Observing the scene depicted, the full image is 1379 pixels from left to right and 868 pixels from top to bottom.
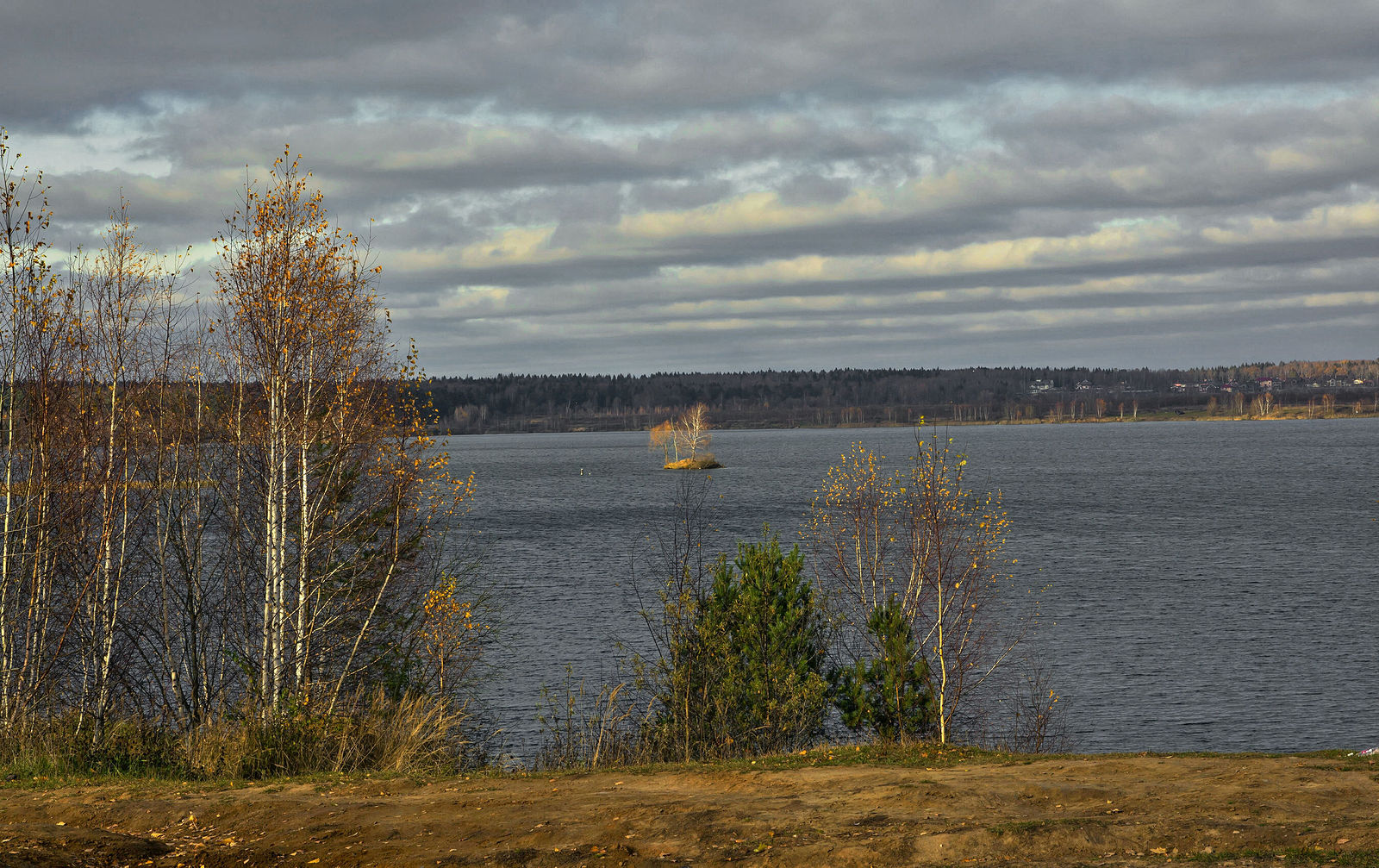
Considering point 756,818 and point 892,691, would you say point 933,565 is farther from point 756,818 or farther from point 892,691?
point 756,818

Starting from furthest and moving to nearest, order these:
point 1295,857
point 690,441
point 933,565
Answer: point 690,441
point 933,565
point 1295,857

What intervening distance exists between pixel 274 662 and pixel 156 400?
669 cm

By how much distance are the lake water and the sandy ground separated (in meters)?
13.9

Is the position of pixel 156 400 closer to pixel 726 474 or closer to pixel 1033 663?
pixel 1033 663

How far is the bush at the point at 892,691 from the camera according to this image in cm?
2112

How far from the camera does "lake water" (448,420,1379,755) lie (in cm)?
3005

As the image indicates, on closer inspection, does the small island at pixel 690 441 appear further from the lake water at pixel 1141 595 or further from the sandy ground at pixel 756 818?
the sandy ground at pixel 756 818

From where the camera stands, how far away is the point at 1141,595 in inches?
1907

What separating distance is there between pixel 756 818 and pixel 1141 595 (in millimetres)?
41289

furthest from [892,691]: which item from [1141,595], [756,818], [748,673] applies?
[1141,595]

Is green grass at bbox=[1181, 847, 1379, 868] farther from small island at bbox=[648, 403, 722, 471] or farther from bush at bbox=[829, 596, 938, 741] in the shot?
small island at bbox=[648, 403, 722, 471]

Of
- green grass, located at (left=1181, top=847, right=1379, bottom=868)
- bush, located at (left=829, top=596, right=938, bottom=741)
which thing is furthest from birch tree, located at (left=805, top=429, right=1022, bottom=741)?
green grass, located at (left=1181, top=847, right=1379, bottom=868)

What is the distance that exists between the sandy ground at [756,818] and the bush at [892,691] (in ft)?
20.6

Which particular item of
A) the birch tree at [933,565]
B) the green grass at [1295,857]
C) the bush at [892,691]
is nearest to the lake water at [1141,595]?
the birch tree at [933,565]
